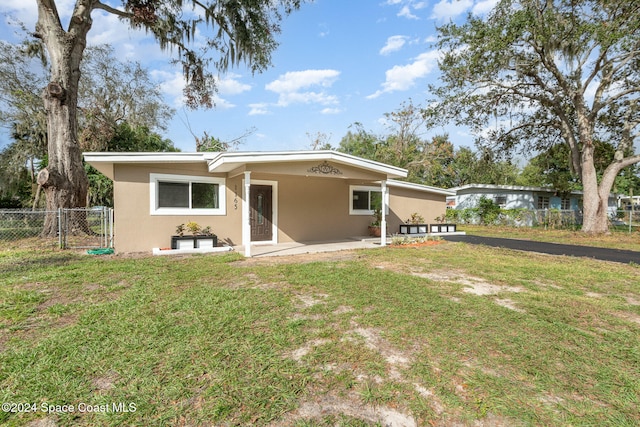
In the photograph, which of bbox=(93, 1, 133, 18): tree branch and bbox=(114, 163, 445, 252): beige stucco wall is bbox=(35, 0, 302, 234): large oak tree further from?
bbox=(114, 163, 445, 252): beige stucco wall

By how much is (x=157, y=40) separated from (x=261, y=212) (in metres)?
8.19

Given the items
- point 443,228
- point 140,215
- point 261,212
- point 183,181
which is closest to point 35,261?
point 140,215

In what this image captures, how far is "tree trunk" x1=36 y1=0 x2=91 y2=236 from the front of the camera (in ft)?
31.7

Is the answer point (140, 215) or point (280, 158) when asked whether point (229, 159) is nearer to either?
point (280, 158)

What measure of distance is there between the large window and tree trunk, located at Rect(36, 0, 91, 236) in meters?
9.65

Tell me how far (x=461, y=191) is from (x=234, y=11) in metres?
18.9

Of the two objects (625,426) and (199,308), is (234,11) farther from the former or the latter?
(625,426)

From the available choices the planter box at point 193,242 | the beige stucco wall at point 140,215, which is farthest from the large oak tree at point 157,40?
the planter box at point 193,242

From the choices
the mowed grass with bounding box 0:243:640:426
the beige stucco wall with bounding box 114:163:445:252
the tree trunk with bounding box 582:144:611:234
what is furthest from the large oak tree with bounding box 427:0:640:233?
the mowed grass with bounding box 0:243:640:426

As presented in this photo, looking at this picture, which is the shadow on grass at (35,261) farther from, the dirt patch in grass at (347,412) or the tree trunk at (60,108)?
the dirt patch in grass at (347,412)

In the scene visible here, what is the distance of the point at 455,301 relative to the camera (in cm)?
426

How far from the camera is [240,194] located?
9562 millimetres

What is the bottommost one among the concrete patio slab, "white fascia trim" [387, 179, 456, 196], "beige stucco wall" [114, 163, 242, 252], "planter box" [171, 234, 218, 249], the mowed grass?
the mowed grass

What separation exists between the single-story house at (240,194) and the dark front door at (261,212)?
1.3 inches
